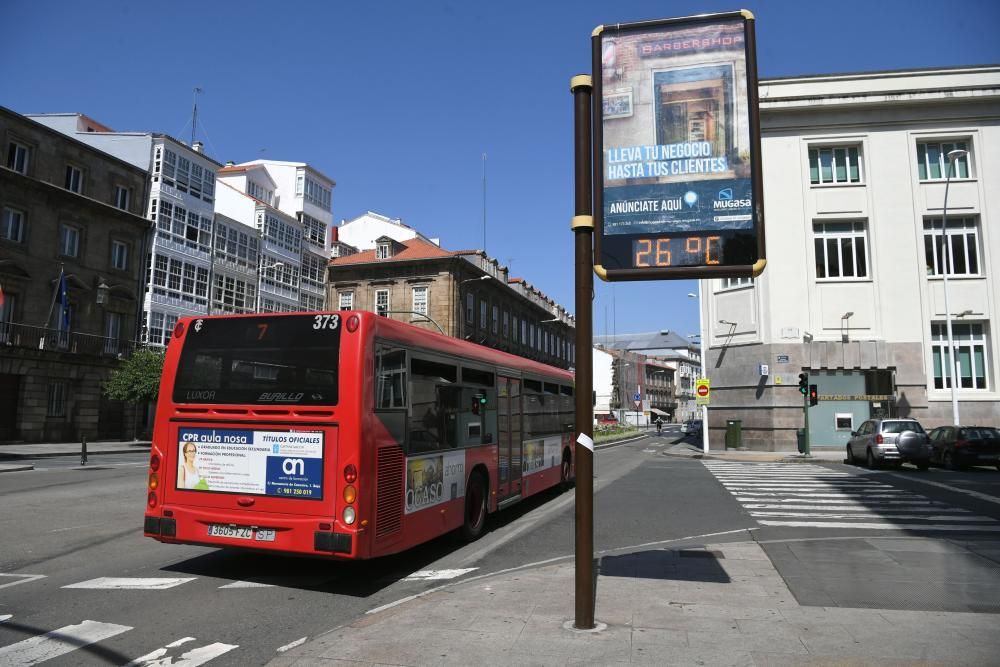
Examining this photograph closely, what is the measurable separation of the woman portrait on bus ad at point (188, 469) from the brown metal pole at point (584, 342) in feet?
14.1

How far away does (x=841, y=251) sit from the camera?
32969 mm

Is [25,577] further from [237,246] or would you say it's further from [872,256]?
[237,246]

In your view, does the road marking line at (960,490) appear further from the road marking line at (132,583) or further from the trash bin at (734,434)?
the road marking line at (132,583)

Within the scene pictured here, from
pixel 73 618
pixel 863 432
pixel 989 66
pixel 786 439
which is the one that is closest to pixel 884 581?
pixel 73 618

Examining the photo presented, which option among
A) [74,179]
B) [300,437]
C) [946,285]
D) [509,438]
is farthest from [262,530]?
[74,179]

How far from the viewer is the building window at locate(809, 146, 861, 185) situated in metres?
33.3

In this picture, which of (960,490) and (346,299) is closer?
(960,490)

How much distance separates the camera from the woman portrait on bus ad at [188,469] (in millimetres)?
7371

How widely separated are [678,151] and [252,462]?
5.16 metres

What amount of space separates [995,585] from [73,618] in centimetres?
870

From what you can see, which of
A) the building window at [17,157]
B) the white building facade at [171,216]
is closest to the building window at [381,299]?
the white building facade at [171,216]

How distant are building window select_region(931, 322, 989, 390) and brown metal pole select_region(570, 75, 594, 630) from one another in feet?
107

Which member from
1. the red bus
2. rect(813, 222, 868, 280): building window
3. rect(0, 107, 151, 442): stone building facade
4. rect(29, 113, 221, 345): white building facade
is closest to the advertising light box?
the red bus

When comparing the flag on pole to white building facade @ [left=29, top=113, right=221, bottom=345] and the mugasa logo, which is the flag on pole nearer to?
white building facade @ [left=29, top=113, right=221, bottom=345]
